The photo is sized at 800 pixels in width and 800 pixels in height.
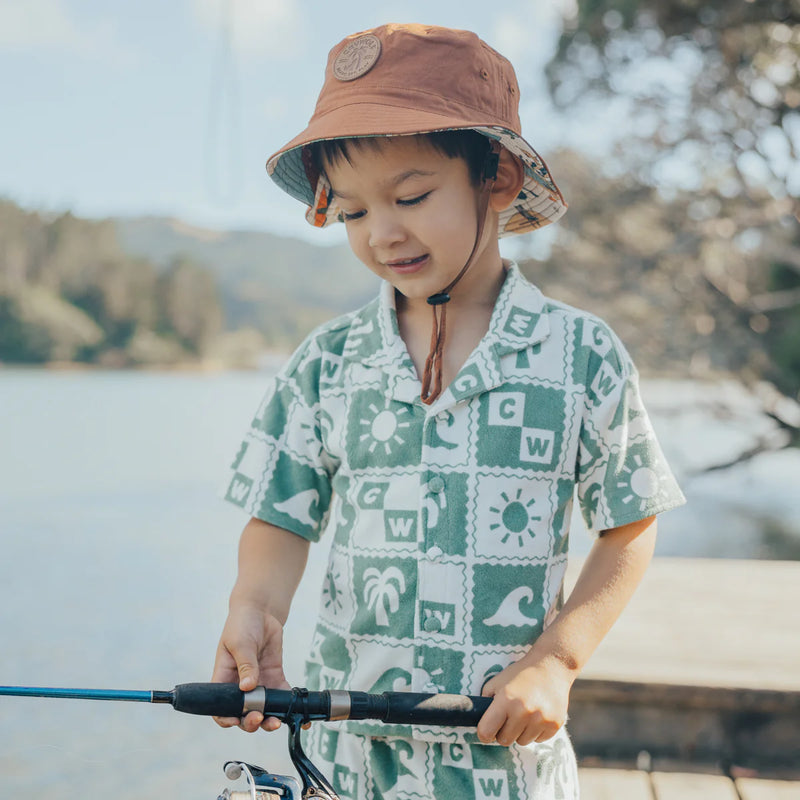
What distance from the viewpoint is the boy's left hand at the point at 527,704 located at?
0.89m

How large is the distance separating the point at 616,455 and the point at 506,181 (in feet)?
1.15

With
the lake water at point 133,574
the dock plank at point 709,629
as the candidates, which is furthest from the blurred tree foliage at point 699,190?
the dock plank at point 709,629

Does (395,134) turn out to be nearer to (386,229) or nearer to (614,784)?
(386,229)

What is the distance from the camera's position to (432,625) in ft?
3.27

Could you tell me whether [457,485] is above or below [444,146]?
below

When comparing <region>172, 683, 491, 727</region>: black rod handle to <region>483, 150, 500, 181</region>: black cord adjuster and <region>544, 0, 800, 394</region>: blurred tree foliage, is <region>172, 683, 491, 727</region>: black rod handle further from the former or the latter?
<region>544, 0, 800, 394</region>: blurred tree foliage

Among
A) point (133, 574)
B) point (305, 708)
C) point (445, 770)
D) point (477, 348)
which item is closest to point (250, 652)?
point (305, 708)

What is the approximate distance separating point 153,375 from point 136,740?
741 inches

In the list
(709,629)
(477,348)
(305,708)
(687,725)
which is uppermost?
(477,348)

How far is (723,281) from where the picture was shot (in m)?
9.23

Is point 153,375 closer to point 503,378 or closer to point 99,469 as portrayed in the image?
point 99,469

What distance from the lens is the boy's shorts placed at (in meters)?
0.98

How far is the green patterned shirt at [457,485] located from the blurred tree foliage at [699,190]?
7.78m

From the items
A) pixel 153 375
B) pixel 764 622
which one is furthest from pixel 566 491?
pixel 153 375
